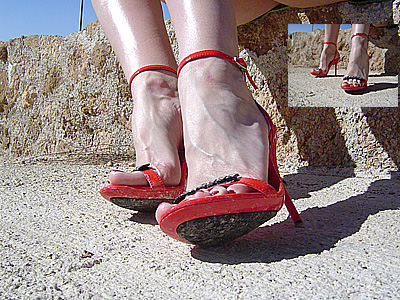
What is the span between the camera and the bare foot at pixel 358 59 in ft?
4.80

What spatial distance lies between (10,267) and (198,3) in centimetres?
61

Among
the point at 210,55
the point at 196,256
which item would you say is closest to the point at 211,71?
the point at 210,55

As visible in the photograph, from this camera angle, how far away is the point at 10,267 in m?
0.63

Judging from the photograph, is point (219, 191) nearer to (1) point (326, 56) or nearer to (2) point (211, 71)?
(2) point (211, 71)

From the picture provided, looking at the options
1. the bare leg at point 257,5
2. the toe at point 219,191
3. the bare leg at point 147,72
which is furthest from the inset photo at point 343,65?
the toe at point 219,191

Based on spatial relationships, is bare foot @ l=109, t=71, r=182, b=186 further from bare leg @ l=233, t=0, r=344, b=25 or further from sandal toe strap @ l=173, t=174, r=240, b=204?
bare leg @ l=233, t=0, r=344, b=25

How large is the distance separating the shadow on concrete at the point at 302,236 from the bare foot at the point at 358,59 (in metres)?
0.63

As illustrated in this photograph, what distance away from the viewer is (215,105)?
739 millimetres

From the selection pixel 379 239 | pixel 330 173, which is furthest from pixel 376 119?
pixel 379 239

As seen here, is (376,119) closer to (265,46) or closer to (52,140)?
(265,46)

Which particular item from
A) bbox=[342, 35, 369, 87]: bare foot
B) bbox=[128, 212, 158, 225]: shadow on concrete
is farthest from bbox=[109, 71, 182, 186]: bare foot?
bbox=[342, 35, 369, 87]: bare foot

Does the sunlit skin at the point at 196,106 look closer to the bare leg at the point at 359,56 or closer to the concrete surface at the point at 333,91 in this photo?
the concrete surface at the point at 333,91

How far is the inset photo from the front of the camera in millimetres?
1438

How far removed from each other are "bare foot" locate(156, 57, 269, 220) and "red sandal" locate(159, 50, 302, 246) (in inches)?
1.8
